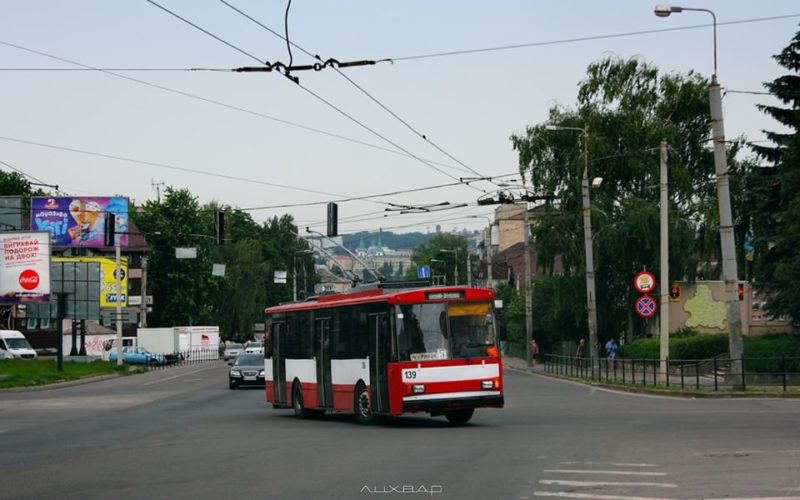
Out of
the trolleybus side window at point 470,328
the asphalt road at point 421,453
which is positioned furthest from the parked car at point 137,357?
the trolleybus side window at point 470,328

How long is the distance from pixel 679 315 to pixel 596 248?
244 inches

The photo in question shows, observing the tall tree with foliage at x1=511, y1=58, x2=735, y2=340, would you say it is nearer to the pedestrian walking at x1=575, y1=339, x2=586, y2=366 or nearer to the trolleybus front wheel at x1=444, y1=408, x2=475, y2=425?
the pedestrian walking at x1=575, y1=339, x2=586, y2=366

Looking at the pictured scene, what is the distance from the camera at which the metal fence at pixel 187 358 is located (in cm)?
8688

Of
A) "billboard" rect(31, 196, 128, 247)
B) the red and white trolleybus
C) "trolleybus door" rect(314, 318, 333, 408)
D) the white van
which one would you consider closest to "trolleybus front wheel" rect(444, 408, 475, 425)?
the red and white trolleybus

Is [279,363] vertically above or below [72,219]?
below

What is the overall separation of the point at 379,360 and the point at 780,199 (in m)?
26.0

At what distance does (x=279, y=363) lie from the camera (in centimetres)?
3231

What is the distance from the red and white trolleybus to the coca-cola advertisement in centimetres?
4734

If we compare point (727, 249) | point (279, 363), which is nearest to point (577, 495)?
point (279, 363)

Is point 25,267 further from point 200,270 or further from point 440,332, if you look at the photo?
point 440,332

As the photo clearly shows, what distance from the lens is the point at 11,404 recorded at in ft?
130

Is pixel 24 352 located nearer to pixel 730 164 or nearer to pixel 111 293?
pixel 111 293

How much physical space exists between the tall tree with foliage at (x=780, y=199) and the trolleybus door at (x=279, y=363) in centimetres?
1695

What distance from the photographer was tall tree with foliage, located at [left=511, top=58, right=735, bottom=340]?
60.7m
